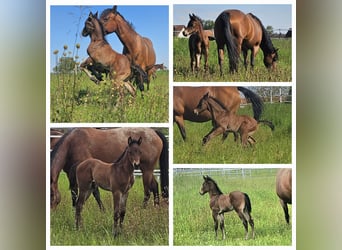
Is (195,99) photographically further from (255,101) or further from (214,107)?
(255,101)

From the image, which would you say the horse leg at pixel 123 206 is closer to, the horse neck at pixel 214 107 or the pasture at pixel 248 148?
the pasture at pixel 248 148

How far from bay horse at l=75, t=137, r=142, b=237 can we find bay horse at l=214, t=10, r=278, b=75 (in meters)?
0.51

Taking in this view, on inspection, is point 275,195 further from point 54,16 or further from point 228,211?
point 54,16

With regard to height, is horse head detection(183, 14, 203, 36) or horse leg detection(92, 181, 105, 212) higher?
horse head detection(183, 14, 203, 36)

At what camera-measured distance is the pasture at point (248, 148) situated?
345 centimetres

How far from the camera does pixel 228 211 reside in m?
3.45

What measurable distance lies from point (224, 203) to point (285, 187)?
0.84 feet

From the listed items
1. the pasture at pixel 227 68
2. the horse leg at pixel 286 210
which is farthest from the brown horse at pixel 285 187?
the pasture at pixel 227 68

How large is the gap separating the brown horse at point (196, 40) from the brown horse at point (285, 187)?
53 cm

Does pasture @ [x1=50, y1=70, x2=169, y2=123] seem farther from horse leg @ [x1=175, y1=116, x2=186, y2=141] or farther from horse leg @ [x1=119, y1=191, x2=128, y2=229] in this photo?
horse leg @ [x1=119, y1=191, x2=128, y2=229]

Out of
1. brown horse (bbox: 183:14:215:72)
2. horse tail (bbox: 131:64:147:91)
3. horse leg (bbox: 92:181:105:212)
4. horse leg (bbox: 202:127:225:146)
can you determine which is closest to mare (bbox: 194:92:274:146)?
horse leg (bbox: 202:127:225:146)

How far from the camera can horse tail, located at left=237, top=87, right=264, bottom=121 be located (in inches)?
136
